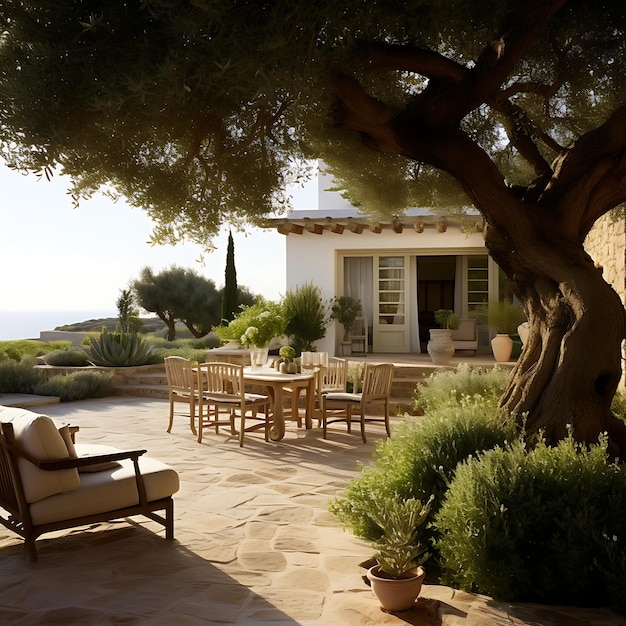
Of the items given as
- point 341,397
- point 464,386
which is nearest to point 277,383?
point 341,397

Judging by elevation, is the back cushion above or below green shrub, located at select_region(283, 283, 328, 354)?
below

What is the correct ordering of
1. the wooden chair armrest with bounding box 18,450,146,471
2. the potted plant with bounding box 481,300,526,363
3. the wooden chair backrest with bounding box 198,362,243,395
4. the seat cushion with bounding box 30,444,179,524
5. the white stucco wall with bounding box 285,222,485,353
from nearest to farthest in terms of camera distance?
the wooden chair armrest with bounding box 18,450,146,471 → the seat cushion with bounding box 30,444,179,524 → the wooden chair backrest with bounding box 198,362,243,395 → the potted plant with bounding box 481,300,526,363 → the white stucco wall with bounding box 285,222,485,353

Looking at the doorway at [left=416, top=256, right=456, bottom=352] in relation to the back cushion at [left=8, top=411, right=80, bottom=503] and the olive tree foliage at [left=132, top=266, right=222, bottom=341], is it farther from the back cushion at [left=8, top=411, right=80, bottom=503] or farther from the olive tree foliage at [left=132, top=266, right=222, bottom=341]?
the back cushion at [left=8, top=411, right=80, bottom=503]

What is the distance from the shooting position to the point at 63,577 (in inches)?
145

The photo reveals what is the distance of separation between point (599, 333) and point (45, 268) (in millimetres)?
15523

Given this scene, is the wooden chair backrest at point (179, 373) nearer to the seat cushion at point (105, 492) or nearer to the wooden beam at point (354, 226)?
the seat cushion at point (105, 492)

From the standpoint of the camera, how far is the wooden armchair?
153 inches

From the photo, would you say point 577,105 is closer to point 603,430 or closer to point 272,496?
point 603,430

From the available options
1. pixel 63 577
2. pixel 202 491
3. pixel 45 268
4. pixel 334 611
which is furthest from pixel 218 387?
pixel 45 268

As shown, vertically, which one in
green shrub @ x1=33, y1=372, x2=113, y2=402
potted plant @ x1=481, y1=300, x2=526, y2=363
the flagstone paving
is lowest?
the flagstone paving

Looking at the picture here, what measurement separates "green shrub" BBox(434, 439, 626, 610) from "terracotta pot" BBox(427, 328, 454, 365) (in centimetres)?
806

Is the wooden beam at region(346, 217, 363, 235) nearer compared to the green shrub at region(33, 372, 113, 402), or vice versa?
the green shrub at region(33, 372, 113, 402)

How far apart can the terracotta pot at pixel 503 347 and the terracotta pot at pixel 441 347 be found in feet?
2.84

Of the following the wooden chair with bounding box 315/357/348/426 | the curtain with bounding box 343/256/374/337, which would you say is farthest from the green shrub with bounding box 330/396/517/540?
the curtain with bounding box 343/256/374/337
